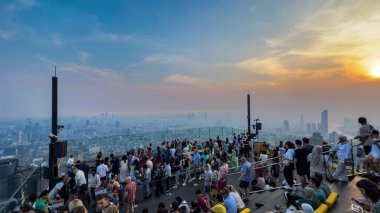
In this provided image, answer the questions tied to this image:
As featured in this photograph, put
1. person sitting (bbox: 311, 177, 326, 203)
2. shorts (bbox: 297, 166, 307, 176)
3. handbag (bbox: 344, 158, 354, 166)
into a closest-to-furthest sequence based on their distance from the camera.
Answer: person sitting (bbox: 311, 177, 326, 203) → shorts (bbox: 297, 166, 307, 176) → handbag (bbox: 344, 158, 354, 166)

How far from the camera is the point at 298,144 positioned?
7.49 m

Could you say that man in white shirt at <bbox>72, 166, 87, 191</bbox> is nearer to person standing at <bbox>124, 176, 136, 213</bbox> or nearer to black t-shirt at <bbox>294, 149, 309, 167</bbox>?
person standing at <bbox>124, 176, 136, 213</bbox>

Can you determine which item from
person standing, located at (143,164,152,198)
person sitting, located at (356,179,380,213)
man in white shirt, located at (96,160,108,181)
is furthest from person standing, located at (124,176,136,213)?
person sitting, located at (356,179,380,213)

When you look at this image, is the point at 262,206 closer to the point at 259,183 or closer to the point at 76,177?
the point at 259,183

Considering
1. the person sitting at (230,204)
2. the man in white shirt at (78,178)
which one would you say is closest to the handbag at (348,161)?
the person sitting at (230,204)

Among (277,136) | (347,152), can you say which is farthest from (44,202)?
(277,136)

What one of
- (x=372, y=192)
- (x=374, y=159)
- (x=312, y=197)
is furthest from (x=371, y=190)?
(x=374, y=159)

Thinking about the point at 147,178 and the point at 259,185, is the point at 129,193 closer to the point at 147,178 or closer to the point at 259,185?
the point at 147,178

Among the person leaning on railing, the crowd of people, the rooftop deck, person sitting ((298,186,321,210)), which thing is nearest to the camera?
person sitting ((298,186,321,210))

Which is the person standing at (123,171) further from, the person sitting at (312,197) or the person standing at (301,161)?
the person sitting at (312,197)

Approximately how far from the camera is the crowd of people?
6.00 m

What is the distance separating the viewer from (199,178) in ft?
41.5

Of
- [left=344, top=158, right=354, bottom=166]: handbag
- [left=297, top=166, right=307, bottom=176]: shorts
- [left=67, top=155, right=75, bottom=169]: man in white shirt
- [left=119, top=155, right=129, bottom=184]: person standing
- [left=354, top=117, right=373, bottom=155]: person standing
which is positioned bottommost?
[left=119, top=155, right=129, bottom=184]: person standing

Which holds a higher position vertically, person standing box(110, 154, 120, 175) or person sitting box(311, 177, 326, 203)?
person sitting box(311, 177, 326, 203)
